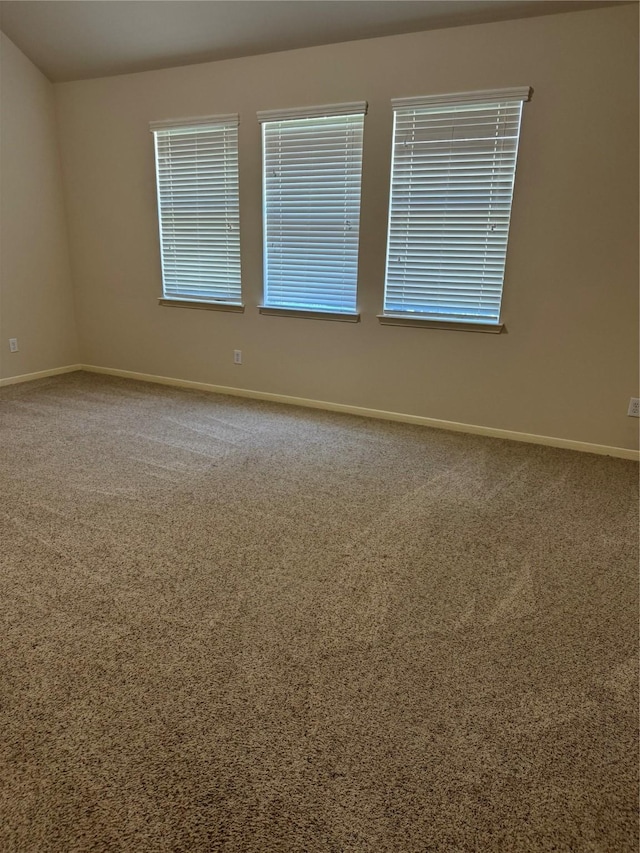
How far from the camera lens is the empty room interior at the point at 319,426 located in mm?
1296

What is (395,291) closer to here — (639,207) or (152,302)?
(639,207)

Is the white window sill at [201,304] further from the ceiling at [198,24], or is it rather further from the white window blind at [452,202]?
the ceiling at [198,24]

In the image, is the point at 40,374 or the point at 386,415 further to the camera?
the point at 40,374

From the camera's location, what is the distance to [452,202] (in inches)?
133

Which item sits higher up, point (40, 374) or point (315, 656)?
point (40, 374)

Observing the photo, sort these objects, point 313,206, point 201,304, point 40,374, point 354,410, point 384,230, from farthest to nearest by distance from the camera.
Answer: point 40,374 → point 201,304 → point 354,410 → point 313,206 → point 384,230

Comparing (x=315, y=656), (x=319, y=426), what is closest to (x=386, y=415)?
(x=319, y=426)

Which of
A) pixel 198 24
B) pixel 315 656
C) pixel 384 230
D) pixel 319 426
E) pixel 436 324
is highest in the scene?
pixel 198 24

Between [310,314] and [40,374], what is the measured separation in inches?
110

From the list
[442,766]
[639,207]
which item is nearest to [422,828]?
[442,766]

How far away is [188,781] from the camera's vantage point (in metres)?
1.25

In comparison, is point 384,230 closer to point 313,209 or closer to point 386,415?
point 313,209

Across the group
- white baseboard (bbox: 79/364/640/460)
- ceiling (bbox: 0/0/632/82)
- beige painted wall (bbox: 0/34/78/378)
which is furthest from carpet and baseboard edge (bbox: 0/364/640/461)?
ceiling (bbox: 0/0/632/82)

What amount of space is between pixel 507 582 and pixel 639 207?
236cm
